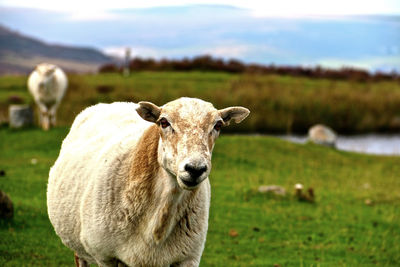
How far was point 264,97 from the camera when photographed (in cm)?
3288

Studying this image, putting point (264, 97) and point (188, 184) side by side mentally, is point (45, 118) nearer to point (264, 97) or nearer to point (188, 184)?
point (264, 97)

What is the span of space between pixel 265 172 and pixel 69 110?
42.7 feet

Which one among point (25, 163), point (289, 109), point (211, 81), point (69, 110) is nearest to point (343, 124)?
point (289, 109)

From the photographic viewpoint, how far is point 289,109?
107 feet

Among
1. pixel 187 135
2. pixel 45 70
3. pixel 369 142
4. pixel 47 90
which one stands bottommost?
pixel 369 142

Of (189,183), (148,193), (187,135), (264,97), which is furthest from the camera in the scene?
(264,97)

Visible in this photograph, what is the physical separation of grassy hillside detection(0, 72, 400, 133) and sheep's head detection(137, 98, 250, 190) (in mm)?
23804

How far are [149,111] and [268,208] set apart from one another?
882cm

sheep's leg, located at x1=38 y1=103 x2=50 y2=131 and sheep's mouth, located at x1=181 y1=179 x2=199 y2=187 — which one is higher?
sheep's mouth, located at x1=181 y1=179 x2=199 y2=187

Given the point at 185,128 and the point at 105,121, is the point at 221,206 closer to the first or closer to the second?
the point at 105,121

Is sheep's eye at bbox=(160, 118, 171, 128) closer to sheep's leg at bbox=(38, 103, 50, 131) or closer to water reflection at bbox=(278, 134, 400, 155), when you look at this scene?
sheep's leg at bbox=(38, 103, 50, 131)

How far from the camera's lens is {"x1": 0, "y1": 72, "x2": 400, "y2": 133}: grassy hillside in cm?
3153

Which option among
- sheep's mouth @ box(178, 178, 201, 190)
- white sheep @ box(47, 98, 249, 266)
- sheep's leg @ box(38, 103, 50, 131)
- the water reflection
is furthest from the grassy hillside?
sheep's mouth @ box(178, 178, 201, 190)

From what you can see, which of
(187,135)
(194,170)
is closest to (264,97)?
(187,135)
